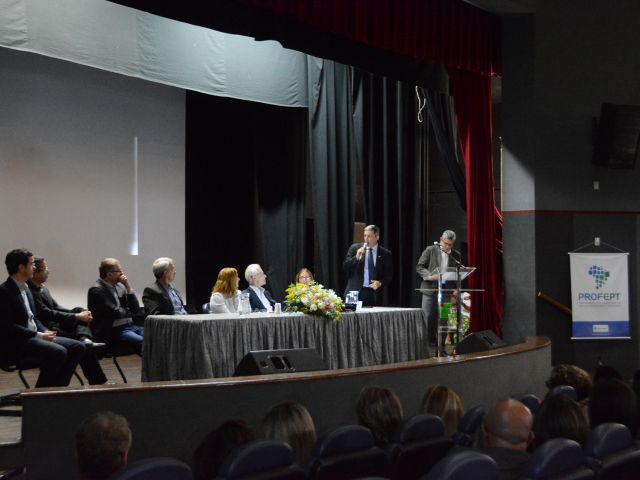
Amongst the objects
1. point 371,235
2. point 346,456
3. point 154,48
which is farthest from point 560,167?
point 346,456

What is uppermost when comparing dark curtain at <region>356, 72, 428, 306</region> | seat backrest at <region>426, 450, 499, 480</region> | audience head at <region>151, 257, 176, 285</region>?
dark curtain at <region>356, 72, 428, 306</region>

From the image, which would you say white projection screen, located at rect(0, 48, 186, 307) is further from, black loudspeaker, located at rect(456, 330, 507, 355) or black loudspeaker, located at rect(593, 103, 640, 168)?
black loudspeaker, located at rect(593, 103, 640, 168)

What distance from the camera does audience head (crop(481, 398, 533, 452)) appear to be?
2896 mm

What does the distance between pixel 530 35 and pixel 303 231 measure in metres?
3.37

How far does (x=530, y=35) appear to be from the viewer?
814 cm

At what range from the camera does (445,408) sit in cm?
355

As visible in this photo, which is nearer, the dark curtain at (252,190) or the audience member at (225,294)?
the audience member at (225,294)

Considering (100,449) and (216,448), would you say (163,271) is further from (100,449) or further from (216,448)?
(100,449)

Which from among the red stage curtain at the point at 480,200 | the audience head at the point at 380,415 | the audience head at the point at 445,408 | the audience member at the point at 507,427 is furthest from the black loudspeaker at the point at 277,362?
the red stage curtain at the point at 480,200

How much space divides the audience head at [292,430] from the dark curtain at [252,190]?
6.49 meters

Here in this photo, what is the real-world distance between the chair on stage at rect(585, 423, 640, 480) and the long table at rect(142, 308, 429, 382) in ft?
11.2

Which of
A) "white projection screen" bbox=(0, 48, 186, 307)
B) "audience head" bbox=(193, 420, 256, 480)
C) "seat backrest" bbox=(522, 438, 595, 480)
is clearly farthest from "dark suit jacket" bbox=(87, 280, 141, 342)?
"seat backrest" bbox=(522, 438, 595, 480)

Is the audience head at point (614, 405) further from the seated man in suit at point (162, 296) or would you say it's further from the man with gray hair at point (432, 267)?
the man with gray hair at point (432, 267)

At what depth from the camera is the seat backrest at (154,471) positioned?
2032mm
